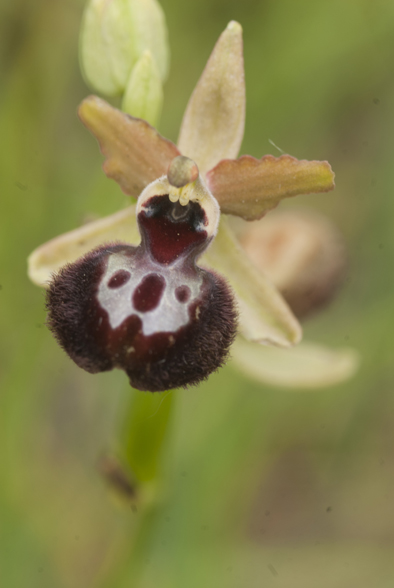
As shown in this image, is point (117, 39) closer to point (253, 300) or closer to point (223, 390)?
point (253, 300)

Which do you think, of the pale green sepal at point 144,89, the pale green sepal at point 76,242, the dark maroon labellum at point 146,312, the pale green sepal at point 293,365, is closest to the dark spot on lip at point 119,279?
the dark maroon labellum at point 146,312

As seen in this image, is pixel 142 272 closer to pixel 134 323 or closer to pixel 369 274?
pixel 134 323

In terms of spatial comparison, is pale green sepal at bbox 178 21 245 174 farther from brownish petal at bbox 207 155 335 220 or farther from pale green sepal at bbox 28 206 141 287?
pale green sepal at bbox 28 206 141 287

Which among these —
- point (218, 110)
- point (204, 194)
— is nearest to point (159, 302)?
point (204, 194)

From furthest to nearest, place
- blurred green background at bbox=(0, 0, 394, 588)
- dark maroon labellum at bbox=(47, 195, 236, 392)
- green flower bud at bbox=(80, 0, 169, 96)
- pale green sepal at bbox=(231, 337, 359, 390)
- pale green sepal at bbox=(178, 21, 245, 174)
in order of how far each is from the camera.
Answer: blurred green background at bbox=(0, 0, 394, 588), pale green sepal at bbox=(231, 337, 359, 390), green flower bud at bbox=(80, 0, 169, 96), pale green sepal at bbox=(178, 21, 245, 174), dark maroon labellum at bbox=(47, 195, 236, 392)

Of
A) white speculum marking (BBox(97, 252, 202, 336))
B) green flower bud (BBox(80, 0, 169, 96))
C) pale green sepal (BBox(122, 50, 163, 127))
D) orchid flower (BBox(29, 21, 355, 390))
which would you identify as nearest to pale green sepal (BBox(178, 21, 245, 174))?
orchid flower (BBox(29, 21, 355, 390))

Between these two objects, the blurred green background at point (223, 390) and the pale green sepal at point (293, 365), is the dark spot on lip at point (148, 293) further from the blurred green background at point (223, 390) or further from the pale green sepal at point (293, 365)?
the blurred green background at point (223, 390)
